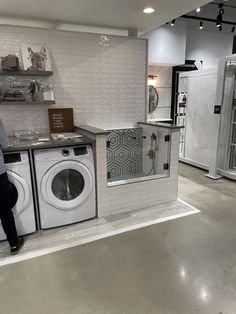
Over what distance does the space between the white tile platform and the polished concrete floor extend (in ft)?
0.32

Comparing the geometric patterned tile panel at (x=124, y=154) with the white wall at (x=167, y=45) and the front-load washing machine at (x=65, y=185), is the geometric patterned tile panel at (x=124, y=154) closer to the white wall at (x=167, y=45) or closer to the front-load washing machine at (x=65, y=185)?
the front-load washing machine at (x=65, y=185)

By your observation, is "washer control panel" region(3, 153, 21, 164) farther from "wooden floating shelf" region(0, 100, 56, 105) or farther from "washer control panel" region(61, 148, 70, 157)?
"wooden floating shelf" region(0, 100, 56, 105)

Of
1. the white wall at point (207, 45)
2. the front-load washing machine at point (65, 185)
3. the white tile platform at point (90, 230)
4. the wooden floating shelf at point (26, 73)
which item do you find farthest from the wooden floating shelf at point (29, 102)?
the white wall at point (207, 45)

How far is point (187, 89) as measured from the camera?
485 cm

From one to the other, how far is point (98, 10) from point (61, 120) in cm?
144

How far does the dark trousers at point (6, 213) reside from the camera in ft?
6.86

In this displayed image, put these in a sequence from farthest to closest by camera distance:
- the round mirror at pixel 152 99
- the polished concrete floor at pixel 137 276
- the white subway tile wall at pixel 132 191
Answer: the round mirror at pixel 152 99 → the white subway tile wall at pixel 132 191 → the polished concrete floor at pixel 137 276

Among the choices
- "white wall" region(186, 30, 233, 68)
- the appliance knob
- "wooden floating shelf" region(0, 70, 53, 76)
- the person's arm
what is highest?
"white wall" region(186, 30, 233, 68)

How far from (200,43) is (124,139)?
3.99 metres

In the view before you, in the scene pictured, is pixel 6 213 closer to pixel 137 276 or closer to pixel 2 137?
pixel 2 137

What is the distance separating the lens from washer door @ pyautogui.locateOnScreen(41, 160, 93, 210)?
2490mm

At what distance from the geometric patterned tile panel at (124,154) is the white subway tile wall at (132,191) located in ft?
0.51

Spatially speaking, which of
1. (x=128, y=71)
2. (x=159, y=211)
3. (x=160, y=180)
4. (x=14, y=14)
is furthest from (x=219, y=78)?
(x=14, y=14)

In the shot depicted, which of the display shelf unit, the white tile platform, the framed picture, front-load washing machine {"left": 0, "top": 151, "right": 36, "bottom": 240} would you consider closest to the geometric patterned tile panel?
the white tile platform
